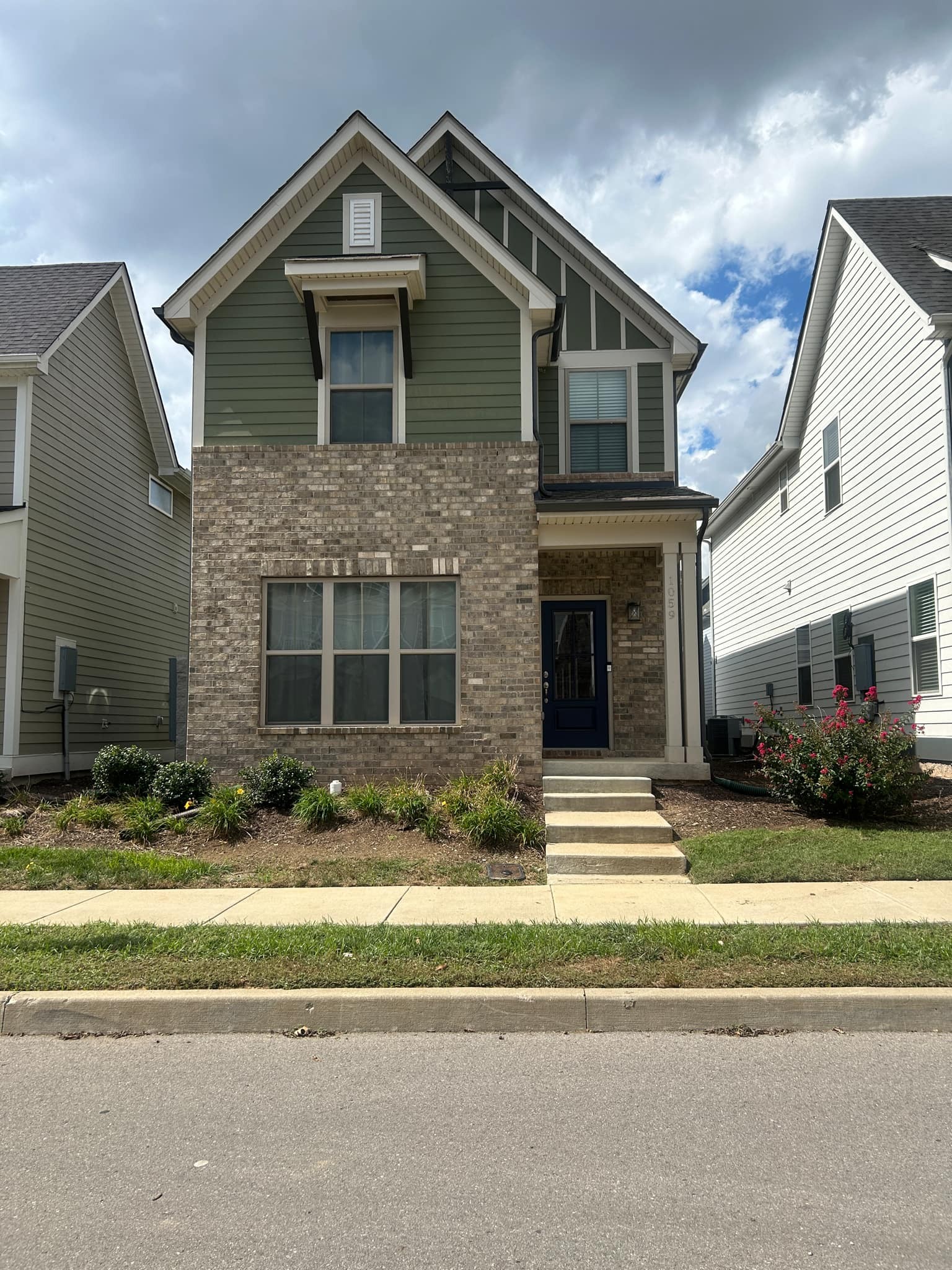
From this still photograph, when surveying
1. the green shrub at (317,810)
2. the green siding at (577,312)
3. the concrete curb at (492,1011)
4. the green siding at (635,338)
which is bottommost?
the concrete curb at (492,1011)

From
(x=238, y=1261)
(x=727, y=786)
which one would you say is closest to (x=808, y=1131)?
(x=238, y=1261)

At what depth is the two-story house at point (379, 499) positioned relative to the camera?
11.9 m

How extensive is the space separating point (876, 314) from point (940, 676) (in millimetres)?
5412

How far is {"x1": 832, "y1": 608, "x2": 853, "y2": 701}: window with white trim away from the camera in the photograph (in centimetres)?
1522

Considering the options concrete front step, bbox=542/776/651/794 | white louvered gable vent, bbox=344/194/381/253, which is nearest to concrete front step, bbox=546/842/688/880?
concrete front step, bbox=542/776/651/794

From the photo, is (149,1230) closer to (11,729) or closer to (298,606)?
(298,606)

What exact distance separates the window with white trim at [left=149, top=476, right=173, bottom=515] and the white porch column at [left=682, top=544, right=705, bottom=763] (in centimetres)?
1103

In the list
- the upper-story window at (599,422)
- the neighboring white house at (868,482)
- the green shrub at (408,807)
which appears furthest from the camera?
the upper-story window at (599,422)

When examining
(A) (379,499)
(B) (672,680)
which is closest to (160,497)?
(A) (379,499)

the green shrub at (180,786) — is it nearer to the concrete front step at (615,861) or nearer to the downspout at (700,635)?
the concrete front step at (615,861)

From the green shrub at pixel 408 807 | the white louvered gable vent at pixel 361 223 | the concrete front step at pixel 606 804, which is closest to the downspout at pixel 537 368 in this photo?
the white louvered gable vent at pixel 361 223

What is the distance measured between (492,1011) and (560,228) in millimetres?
12063

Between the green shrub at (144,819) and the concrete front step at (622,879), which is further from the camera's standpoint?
the green shrub at (144,819)

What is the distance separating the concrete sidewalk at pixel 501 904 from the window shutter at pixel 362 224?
829 cm
